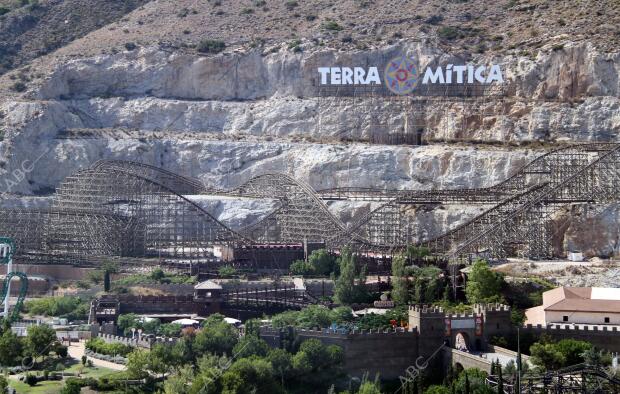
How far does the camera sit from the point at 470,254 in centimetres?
10300

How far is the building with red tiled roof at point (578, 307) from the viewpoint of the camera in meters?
81.4

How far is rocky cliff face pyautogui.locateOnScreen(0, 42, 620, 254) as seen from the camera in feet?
410

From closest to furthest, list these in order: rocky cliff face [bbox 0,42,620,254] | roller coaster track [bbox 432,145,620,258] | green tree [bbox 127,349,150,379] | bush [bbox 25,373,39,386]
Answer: bush [bbox 25,373,39,386], green tree [bbox 127,349,150,379], roller coaster track [bbox 432,145,620,258], rocky cliff face [bbox 0,42,620,254]

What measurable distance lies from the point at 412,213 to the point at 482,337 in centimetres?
3742

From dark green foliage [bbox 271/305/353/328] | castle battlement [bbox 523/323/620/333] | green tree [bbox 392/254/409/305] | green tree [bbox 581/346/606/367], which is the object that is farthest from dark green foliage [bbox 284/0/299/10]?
green tree [bbox 581/346/606/367]

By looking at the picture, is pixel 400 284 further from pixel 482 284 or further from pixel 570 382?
pixel 570 382

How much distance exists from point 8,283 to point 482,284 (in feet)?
90.6

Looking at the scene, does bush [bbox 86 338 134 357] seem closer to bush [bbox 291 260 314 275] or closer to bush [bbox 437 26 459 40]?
bush [bbox 291 260 314 275]

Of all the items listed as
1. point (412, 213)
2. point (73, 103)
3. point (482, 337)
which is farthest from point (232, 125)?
point (482, 337)

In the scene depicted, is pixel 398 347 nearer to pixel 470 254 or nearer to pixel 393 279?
pixel 393 279

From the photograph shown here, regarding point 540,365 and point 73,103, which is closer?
point 540,365

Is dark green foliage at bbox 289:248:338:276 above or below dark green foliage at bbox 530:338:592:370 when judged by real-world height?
above

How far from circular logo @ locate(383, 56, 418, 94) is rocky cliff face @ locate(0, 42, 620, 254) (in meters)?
1.50

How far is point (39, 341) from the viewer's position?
77.2 metres
